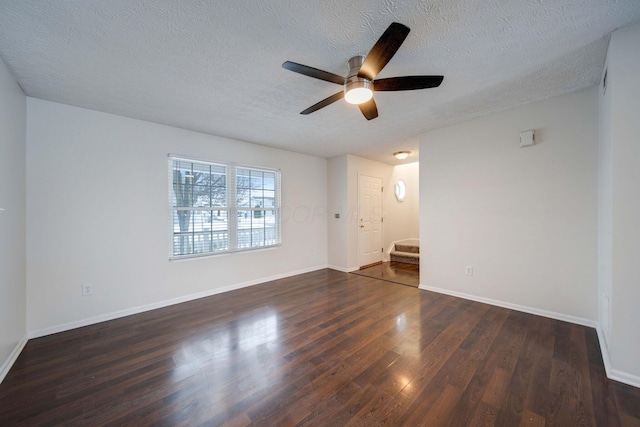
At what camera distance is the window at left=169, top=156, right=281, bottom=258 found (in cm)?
352

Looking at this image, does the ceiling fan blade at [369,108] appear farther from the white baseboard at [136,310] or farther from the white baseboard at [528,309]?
the white baseboard at [136,310]

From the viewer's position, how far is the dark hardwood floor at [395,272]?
442 centimetres

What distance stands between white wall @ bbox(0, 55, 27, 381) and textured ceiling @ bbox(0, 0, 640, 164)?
292 mm

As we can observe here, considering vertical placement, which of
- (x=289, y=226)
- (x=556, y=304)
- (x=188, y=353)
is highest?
(x=289, y=226)

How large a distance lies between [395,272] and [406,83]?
398 centimetres

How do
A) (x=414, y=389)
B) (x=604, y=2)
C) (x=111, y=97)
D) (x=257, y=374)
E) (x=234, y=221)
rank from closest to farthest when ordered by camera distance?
(x=604, y=2) < (x=414, y=389) < (x=257, y=374) < (x=111, y=97) < (x=234, y=221)

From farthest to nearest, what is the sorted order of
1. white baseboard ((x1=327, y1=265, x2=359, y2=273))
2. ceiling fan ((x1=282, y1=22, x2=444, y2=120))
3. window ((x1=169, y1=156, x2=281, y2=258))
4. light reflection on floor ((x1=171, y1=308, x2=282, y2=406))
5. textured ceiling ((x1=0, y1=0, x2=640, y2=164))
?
white baseboard ((x1=327, y1=265, x2=359, y2=273)) < window ((x1=169, y1=156, x2=281, y2=258)) < light reflection on floor ((x1=171, y1=308, x2=282, y2=406)) < ceiling fan ((x1=282, y1=22, x2=444, y2=120)) < textured ceiling ((x1=0, y1=0, x2=640, y2=164))

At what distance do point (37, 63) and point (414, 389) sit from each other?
3944mm

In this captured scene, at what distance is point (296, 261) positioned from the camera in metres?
4.95

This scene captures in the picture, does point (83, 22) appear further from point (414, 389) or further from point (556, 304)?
point (556, 304)

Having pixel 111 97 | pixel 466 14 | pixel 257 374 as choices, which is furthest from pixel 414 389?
pixel 111 97

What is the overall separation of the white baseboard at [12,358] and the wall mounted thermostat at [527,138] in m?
5.51

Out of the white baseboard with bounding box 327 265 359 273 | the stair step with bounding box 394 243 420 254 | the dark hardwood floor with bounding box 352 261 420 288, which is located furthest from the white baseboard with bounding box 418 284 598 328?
the stair step with bounding box 394 243 420 254

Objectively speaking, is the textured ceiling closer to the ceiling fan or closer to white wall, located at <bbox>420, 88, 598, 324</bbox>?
the ceiling fan
